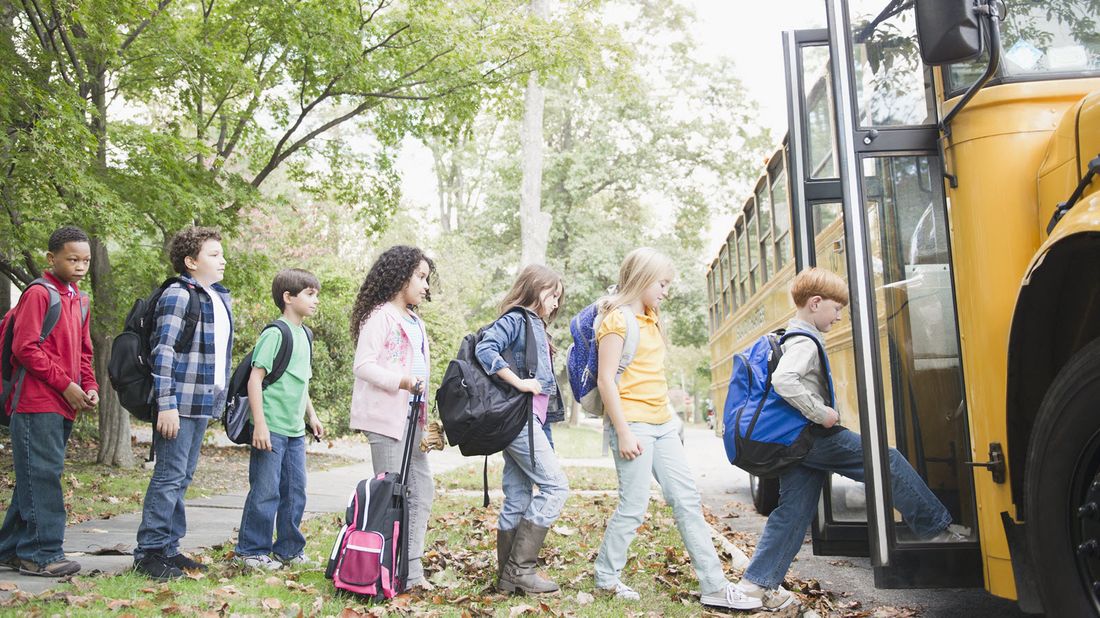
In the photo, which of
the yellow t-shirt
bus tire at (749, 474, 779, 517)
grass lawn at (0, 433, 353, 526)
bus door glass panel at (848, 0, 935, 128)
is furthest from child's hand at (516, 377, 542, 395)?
bus tire at (749, 474, 779, 517)

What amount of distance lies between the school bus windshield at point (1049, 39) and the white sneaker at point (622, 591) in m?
2.65

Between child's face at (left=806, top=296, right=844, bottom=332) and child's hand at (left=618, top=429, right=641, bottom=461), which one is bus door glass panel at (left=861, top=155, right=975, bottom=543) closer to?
child's face at (left=806, top=296, right=844, bottom=332)

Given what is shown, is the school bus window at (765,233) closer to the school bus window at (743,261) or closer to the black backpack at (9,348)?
the school bus window at (743,261)

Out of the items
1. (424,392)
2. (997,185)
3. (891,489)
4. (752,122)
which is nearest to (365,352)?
(424,392)

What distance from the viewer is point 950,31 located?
2730mm

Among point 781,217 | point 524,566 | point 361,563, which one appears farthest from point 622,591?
point 781,217

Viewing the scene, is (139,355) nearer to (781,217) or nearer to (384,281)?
(384,281)

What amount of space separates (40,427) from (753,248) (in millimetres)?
6787

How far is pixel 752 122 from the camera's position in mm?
24688

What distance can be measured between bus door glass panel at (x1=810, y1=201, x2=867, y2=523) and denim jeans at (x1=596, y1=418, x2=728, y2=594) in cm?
69

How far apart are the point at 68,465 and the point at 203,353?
6.18 meters

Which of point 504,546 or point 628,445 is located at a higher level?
point 628,445

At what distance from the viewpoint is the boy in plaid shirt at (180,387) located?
4242mm

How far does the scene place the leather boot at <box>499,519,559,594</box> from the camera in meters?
4.20
